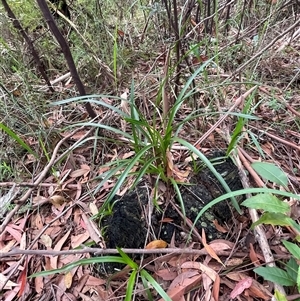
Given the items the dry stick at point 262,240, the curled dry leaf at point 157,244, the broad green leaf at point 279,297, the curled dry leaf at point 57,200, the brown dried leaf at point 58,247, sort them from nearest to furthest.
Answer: the broad green leaf at point 279,297, the dry stick at point 262,240, the curled dry leaf at point 157,244, the brown dried leaf at point 58,247, the curled dry leaf at point 57,200

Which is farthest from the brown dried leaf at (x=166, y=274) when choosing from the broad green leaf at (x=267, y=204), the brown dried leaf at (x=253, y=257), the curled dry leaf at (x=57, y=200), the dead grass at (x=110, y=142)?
the curled dry leaf at (x=57, y=200)

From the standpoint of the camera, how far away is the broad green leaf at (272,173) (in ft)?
3.22

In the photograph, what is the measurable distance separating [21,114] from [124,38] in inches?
31.2

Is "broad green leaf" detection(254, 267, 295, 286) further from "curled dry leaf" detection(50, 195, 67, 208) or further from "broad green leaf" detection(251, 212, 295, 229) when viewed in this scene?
"curled dry leaf" detection(50, 195, 67, 208)

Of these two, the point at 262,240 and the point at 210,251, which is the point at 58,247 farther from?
the point at 262,240

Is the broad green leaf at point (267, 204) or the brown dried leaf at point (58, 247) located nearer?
the broad green leaf at point (267, 204)

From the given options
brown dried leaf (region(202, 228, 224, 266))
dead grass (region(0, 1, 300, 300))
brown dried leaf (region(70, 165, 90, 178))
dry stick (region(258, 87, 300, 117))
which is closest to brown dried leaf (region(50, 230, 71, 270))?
dead grass (region(0, 1, 300, 300))

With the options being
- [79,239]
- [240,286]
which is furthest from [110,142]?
[240,286]

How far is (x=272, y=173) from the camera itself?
100 cm

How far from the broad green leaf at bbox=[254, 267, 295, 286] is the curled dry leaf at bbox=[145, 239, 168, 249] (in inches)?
12.0

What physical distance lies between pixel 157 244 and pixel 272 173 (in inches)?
16.7

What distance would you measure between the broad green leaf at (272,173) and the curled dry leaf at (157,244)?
381 mm

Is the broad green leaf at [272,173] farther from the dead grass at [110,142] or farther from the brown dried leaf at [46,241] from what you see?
the brown dried leaf at [46,241]

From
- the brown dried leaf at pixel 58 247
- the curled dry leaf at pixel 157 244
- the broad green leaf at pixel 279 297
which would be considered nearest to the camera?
the broad green leaf at pixel 279 297
